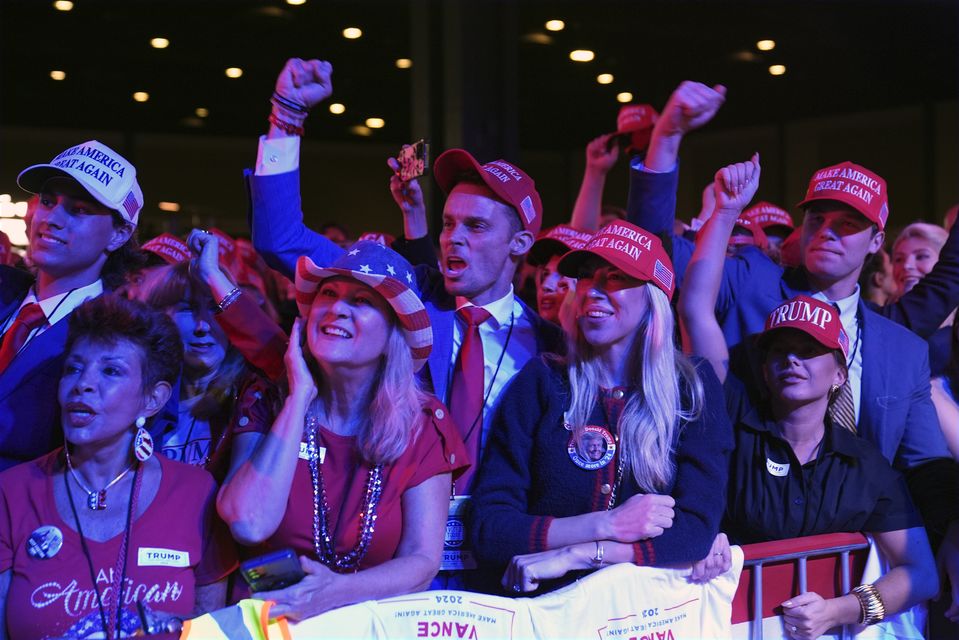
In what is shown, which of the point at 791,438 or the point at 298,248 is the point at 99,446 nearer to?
the point at 298,248

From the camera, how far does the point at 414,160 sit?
3771mm

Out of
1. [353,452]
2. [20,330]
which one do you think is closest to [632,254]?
[353,452]

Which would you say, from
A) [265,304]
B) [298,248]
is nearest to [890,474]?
[298,248]

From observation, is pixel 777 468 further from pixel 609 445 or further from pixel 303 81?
pixel 303 81

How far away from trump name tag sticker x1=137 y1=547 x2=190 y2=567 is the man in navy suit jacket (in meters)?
0.61

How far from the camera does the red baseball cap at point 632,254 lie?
10.7 feet

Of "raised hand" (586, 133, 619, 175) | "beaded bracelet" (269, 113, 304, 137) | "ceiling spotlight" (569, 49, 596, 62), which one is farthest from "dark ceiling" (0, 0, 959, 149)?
"beaded bracelet" (269, 113, 304, 137)

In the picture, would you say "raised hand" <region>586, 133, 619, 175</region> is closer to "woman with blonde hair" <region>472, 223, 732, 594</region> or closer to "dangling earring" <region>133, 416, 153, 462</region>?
"woman with blonde hair" <region>472, 223, 732, 594</region>

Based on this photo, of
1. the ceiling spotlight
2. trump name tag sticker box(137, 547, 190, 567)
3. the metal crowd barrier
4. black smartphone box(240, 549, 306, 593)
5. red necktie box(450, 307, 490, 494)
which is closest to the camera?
black smartphone box(240, 549, 306, 593)

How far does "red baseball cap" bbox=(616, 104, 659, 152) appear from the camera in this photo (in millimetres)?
4363

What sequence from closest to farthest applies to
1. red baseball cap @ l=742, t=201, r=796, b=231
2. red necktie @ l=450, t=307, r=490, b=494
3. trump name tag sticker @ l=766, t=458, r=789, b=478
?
red necktie @ l=450, t=307, r=490, b=494 → trump name tag sticker @ l=766, t=458, r=789, b=478 → red baseball cap @ l=742, t=201, r=796, b=231

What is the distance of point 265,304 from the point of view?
14.1 ft

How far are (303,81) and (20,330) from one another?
3.86 feet

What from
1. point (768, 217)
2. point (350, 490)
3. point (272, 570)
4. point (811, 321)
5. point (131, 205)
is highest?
point (768, 217)
